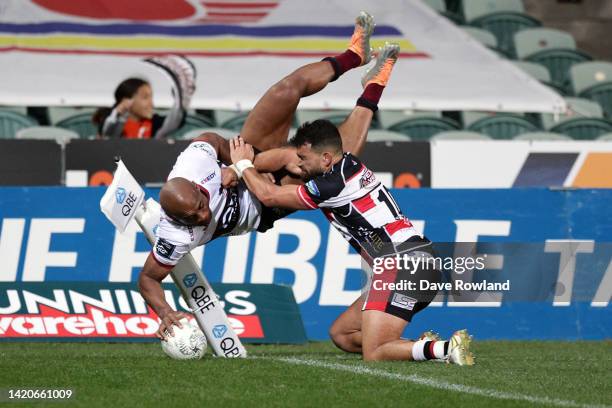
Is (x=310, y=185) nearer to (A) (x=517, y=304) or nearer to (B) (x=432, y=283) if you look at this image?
(B) (x=432, y=283)

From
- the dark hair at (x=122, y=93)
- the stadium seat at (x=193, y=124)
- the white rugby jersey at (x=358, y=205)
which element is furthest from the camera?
the stadium seat at (x=193, y=124)

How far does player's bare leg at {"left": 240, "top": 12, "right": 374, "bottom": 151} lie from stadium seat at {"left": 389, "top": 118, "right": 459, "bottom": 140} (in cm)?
579

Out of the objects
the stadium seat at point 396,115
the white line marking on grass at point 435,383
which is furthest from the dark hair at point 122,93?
the white line marking on grass at point 435,383

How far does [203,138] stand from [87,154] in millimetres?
3874

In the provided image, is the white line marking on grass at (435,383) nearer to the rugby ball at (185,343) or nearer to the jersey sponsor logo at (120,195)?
the rugby ball at (185,343)

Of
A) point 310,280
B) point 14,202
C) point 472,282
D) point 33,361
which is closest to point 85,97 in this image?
point 14,202

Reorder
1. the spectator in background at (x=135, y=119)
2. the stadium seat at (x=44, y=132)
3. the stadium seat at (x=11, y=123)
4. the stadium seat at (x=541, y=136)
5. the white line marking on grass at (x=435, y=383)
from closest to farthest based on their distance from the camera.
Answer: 1. the white line marking on grass at (x=435, y=383)
2. the spectator in background at (x=135, y=119)
3. the stadium seat at (x=44, y=132)
4. the stadium seat at (x=541, y=136)
5. the stadium seat at (x=11, y=123)

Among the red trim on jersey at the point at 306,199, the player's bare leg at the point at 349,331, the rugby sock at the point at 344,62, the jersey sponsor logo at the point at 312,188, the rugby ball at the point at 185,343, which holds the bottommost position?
the rugby ball at the point at 185,343

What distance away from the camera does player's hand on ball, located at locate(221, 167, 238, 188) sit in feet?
31.7

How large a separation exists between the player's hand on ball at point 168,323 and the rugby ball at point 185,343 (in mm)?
29

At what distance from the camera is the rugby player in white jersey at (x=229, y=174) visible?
9.43 m

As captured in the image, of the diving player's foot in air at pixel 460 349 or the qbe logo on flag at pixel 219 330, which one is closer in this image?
the diving player's foot in air at pixel 460 349

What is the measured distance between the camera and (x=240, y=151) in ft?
32.3

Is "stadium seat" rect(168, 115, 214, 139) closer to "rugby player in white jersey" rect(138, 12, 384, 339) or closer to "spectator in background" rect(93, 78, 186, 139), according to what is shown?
"spectator in background" rect(93, 78, 186, 139)
